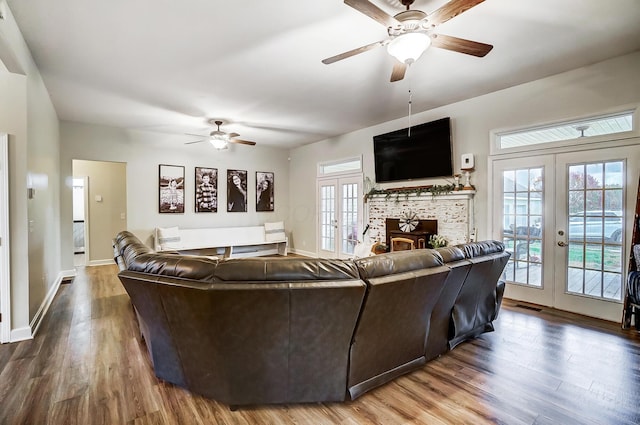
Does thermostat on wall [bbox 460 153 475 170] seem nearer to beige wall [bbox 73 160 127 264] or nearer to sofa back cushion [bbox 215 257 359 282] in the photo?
sofa back cushion [bbox 215 257 359 282]

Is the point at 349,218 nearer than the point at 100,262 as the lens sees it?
No

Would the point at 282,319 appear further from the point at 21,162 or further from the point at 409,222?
the point at 409,222

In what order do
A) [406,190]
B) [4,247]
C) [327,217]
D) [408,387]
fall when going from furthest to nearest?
[327,217] → [406,190] → [4,247] → [408,387]

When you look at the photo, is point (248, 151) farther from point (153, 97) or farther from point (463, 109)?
point (463, 109)

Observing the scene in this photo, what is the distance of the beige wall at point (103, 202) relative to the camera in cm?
642

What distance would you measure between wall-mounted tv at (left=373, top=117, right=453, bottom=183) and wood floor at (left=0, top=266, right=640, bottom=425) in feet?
8.81

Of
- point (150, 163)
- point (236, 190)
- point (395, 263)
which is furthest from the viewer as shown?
point (236, 190)

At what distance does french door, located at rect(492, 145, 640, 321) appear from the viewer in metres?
3.33

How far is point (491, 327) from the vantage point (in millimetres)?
3055

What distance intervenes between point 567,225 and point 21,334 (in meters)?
5.88

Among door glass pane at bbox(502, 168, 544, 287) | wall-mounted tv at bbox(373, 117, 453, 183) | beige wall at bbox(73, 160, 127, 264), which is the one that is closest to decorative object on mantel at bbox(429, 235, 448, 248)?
door glass pane at bbox(502, 168, 544, 287)

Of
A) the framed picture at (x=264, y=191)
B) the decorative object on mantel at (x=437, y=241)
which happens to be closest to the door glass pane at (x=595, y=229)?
the decorative object on mantel at (x=437, y=241)

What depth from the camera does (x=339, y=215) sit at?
6898 mm

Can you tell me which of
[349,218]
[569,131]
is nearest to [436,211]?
[569,131]
